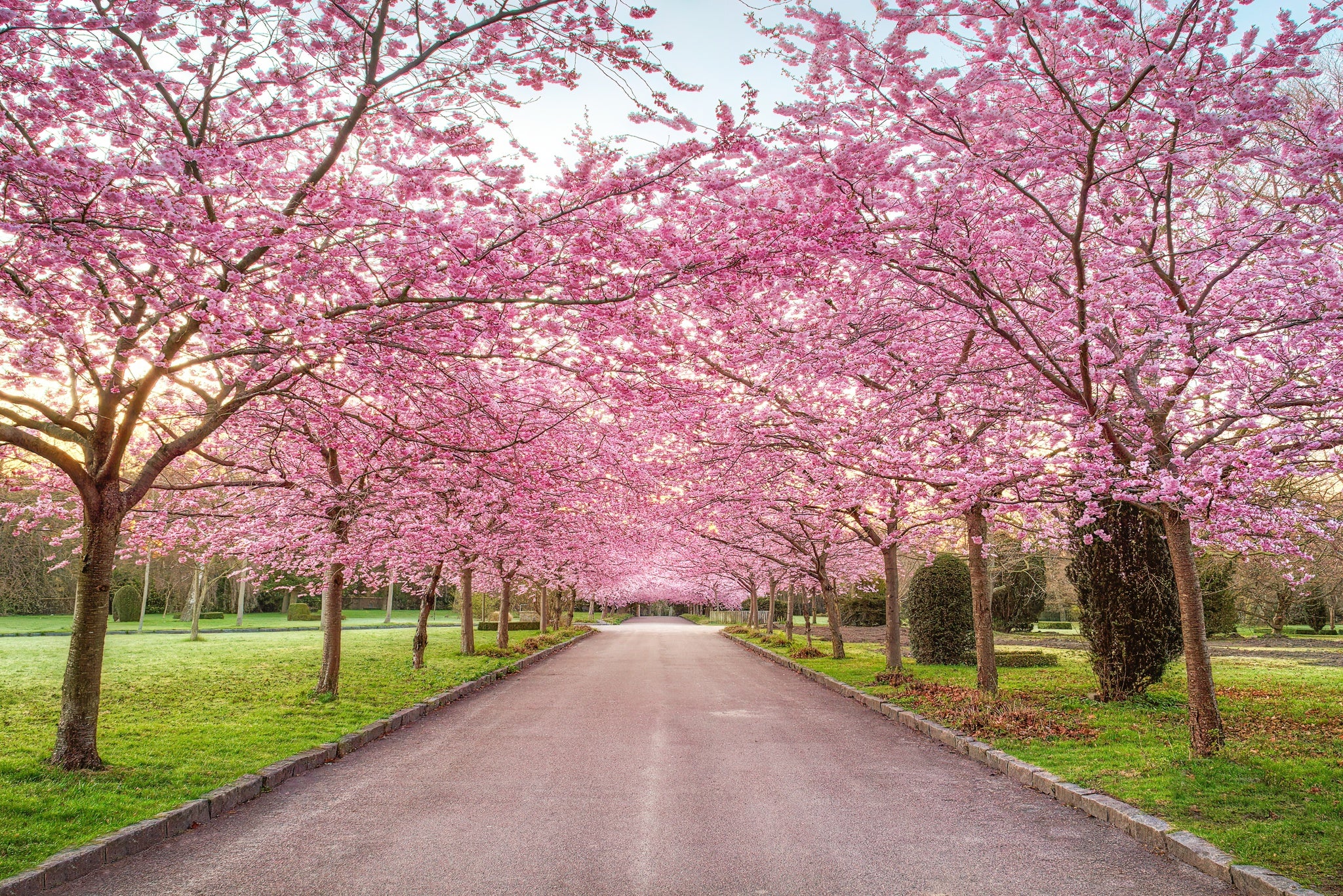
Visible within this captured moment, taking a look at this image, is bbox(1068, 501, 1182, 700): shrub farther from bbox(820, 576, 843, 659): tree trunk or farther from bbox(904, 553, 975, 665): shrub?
bbox(820, 576, 843, 659): tree trunk

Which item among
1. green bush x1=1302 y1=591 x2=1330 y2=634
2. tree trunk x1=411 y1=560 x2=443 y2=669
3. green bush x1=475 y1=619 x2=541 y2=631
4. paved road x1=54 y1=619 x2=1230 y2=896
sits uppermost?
tree trunk x1=411 y1=560 x2=443 y2=669

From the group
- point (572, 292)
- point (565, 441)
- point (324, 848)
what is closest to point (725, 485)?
point (565, 441)

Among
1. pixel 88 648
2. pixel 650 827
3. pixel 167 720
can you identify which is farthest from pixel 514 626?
pixel 650 827

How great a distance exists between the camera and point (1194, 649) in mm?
7660

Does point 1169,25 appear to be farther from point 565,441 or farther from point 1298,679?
point 1298,679

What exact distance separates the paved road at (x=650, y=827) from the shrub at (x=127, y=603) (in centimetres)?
3660

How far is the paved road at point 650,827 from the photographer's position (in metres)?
4.73

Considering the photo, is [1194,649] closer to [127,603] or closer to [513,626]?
[513,626]

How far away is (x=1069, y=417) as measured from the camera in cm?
871

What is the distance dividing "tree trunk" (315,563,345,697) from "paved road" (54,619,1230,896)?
3.03 metres

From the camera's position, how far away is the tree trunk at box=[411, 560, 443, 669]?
55.5 ft

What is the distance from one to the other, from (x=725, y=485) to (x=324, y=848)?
37.7ft

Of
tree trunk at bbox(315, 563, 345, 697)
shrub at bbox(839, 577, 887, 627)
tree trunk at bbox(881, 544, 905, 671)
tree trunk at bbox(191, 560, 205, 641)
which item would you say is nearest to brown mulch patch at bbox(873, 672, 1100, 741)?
tree trunk at bbox(881, 544, 905, 671)

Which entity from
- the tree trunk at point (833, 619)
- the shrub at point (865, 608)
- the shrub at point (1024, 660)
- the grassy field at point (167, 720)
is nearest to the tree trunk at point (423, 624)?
the grassy field at point (167, 720)
